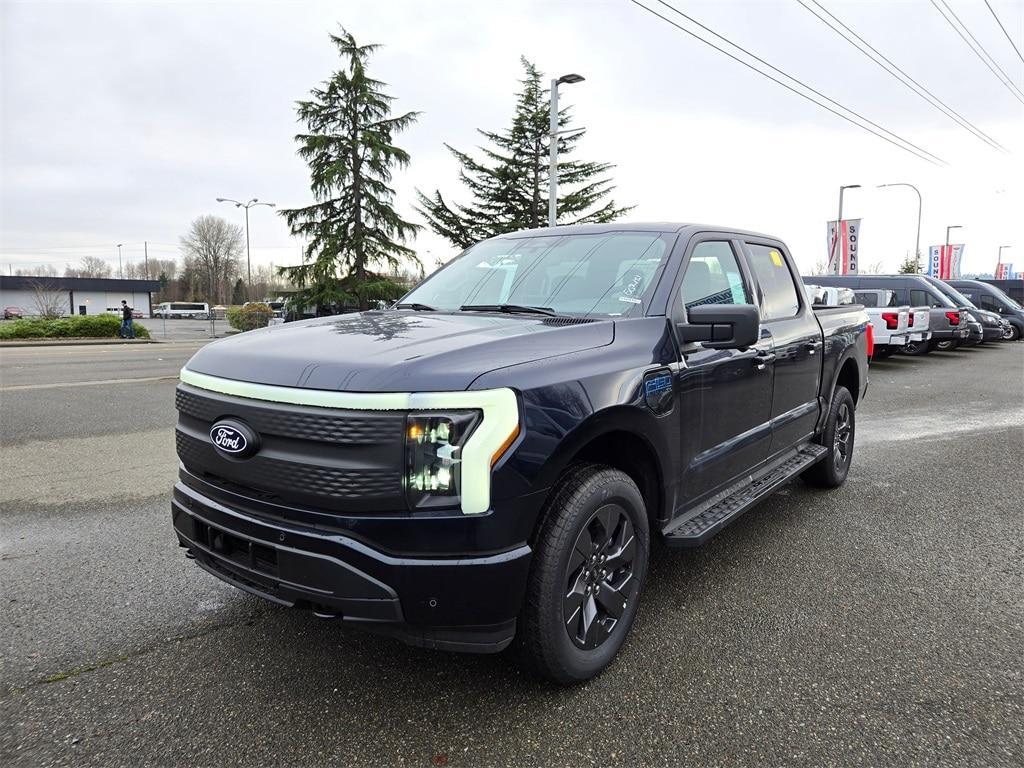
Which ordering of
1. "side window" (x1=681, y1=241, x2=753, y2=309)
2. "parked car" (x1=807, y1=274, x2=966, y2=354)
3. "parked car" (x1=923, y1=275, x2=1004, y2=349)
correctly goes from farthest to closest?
"parked car" (x1=923, y1=275, x2=1004, y2=349)
"parked car" (x1=807, y1=274, x2=966, y2=354)
"side window" (x1=681, y1=241, x2=753, y2=309)

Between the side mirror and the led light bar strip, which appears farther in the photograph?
the side mirror

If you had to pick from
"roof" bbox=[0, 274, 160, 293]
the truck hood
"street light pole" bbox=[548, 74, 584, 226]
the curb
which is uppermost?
"street light pole" bbox=[548, 74, 584, 226]

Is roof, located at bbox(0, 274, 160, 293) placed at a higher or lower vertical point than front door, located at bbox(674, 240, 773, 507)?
higher

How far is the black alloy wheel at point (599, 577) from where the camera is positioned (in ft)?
8.54

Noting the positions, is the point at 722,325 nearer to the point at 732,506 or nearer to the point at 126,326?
the point at 732,506

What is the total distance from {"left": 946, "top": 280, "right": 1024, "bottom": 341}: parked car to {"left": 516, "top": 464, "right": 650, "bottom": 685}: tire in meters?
26.6

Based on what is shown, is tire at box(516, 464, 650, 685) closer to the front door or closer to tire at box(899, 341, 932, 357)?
the front door

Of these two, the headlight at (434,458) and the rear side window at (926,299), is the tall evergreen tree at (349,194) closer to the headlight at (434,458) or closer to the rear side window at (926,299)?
the rear side window at (926,299)

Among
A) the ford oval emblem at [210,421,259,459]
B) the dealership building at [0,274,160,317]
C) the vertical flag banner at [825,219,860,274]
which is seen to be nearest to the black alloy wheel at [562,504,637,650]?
the ford oval emblem at [210,421,259,459]

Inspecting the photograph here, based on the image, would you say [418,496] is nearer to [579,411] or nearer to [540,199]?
[579,411]

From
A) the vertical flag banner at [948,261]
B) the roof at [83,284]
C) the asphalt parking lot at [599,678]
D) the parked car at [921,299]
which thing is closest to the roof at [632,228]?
the asphalt parking lot at [599,678]

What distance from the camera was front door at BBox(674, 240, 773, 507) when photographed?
3.22m

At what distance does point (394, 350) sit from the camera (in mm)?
2502

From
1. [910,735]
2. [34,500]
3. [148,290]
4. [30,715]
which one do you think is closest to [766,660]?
[910,735]
